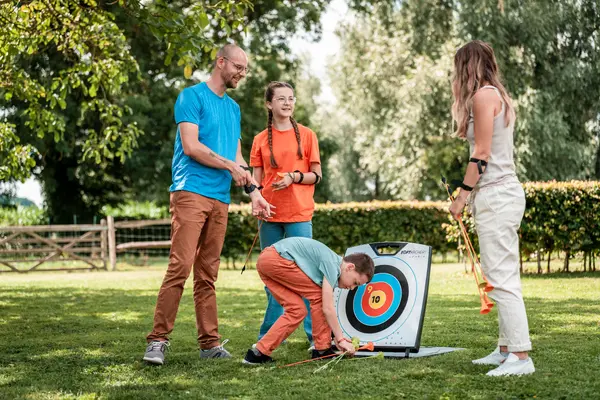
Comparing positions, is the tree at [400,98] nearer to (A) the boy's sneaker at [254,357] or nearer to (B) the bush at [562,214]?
(B) the bush at [562,214]

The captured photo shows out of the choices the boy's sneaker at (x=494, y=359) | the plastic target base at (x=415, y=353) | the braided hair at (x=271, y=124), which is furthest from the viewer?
the braided hair at (x=271, y=124)

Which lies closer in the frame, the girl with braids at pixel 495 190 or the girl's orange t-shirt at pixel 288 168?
the girl with braids at pixel 495 190

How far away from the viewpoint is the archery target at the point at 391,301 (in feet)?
18.9

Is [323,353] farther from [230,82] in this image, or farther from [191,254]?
[230,82]

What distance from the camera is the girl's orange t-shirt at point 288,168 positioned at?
19.9 ft

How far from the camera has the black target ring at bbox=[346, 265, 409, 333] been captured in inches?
231

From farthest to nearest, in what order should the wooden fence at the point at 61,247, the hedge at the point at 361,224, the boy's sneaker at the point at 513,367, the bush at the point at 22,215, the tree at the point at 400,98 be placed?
the bush at the point at 22,215 → the tree at the point at 400,98 → the wooden fence at the point at 61,247 → the hedge at the point at 361,224 → the boy's sneaker at the point at 513,367

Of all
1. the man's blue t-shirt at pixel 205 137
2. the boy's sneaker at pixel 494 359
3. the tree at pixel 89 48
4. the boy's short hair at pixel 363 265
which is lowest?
the boy's sneaker at pixel 494 359

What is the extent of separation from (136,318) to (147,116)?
55.7 feet

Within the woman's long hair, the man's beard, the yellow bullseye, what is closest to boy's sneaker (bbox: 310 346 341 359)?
the yellow bullseye

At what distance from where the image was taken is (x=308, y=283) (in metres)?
5.47

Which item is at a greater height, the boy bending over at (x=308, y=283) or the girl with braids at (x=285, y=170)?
the girl with braids at (x=285, y=170)

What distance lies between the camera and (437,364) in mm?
5195

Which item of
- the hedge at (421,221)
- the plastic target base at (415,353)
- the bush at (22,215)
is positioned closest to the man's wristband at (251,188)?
the plastic target base at (415,353)
